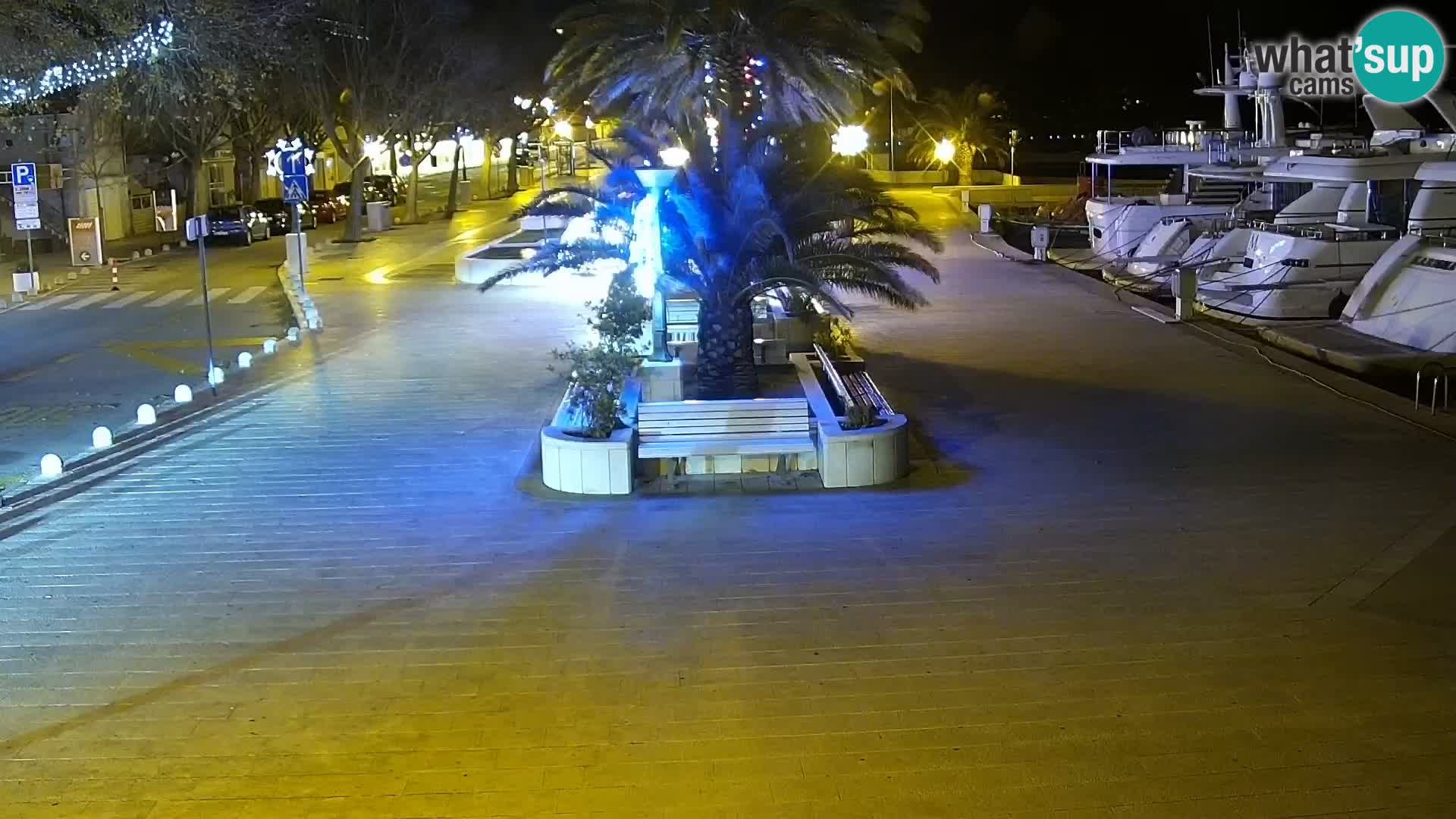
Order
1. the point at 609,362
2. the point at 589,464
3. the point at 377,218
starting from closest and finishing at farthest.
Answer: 1. the point at 589,464
2. the point at 609,362
3. the point at 377,218

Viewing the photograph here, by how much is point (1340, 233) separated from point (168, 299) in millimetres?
22806

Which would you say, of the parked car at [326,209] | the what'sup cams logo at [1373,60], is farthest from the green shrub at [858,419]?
the parked car at [326,209]

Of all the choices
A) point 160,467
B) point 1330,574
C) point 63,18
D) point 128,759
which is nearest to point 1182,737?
point 1330,574

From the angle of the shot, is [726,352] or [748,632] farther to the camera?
[726,352]

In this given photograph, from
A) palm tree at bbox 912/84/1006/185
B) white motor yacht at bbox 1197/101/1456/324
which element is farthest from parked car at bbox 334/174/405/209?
white motor yacht at bbox 1197/101/1456/324

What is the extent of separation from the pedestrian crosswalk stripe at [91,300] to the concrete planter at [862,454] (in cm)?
2007

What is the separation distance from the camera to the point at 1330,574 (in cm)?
912

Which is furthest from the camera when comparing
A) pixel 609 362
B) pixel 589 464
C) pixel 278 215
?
pixel 278 215

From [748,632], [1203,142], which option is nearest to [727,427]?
[748,632]

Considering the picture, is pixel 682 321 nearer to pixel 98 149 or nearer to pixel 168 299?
pixel 168 299

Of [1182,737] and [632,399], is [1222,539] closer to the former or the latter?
[1182,737]

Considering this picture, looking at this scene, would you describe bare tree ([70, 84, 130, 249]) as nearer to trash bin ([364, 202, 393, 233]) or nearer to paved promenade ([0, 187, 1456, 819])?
trash bin ([364, 202, 393, 233])

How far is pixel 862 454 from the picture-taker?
11.5 m

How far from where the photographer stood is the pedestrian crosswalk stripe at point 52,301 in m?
26.7
